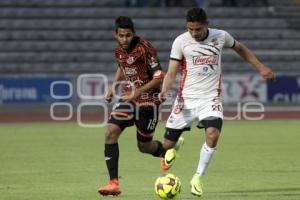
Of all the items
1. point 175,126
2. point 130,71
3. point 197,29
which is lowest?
point 175,126

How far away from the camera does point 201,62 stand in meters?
9.06

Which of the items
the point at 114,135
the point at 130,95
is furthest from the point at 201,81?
the point at 114,135

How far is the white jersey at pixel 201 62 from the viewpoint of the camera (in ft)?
29.8

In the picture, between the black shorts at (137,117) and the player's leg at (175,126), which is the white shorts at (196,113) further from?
the black shorts at (137,117)

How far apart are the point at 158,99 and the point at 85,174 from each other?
2232mm

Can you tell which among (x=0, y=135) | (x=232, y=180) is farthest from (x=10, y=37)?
(x=232, y=180)

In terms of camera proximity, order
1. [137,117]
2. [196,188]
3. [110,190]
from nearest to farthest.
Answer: [196,188]
[110,190]
[137,117]

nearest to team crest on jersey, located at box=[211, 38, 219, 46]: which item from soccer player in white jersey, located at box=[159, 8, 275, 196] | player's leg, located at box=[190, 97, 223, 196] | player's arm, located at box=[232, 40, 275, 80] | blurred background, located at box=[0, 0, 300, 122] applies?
soccer player in white jersey, located at box=[159, 8, 275, 196]

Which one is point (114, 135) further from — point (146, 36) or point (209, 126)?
point (146, 36)

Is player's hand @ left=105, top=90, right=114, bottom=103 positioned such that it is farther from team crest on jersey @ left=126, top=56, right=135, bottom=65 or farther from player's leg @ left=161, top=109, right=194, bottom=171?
player's leg @ left=161, top=109, right=194, bottom=171

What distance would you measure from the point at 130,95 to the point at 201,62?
82cm

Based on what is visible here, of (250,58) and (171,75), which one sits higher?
(250,58)

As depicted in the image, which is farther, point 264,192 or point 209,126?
point 264,192

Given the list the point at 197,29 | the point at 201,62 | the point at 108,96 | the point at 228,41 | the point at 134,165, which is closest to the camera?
the point at 197,29
